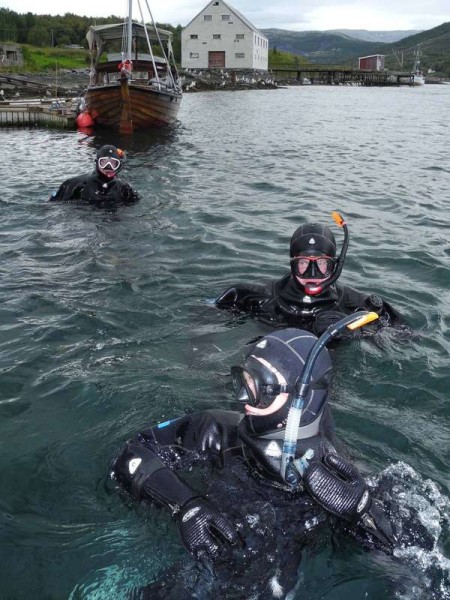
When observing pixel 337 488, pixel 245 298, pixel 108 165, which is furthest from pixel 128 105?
pixel 337 488

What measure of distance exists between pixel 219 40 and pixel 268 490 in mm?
77413

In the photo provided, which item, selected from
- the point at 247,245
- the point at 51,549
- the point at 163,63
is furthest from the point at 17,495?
the point at 163,63

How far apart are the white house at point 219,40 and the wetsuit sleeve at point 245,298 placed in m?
72.9

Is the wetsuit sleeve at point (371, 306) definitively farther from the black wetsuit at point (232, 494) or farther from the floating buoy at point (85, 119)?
the floating buoy at point (85, 119)

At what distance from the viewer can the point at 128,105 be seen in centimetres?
2455

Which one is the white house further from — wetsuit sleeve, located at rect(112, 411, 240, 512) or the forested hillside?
wetsuit sleeve, located at rect(112, 411, 240, 512)

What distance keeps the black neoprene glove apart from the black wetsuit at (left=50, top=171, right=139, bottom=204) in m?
9.24

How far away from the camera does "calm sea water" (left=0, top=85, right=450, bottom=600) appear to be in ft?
11.8

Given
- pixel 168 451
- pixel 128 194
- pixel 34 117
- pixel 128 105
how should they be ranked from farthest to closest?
1. pixel 34 117
2. pixel 128 105
3. pixel 128 194
4. pixel 168 451

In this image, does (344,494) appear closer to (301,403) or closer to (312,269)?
(301,403)

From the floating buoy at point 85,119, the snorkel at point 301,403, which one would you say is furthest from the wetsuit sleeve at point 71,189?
the floating buoy at point 85,119

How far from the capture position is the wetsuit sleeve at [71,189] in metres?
11.6

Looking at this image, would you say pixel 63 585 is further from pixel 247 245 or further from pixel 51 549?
pixel 247 245

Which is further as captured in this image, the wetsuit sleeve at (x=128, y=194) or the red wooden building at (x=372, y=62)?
the red wooden building at (x=372, y=62)
